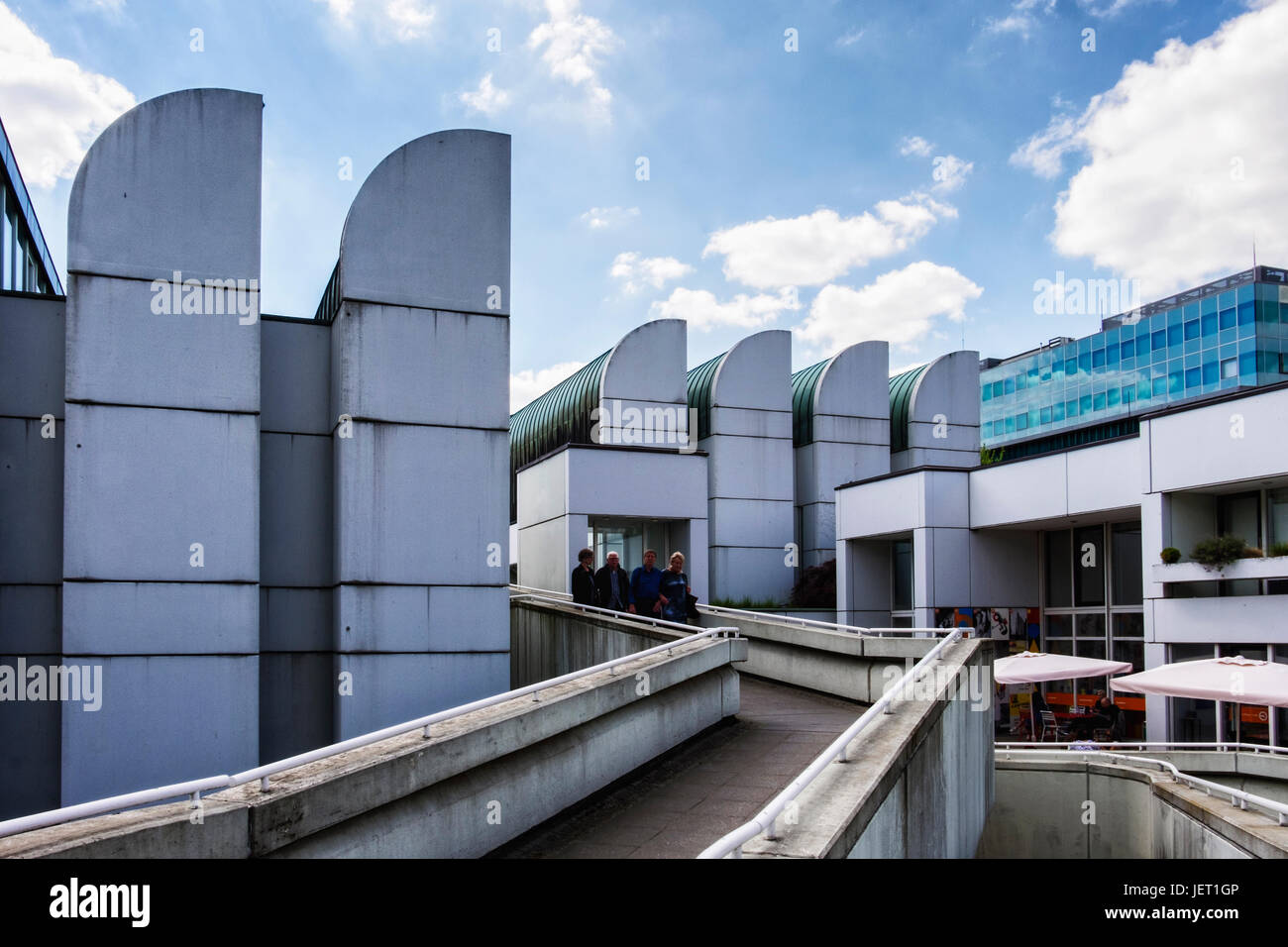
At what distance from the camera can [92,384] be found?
38.7ft

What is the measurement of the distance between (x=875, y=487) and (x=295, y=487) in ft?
54.9

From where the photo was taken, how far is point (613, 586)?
15.7m

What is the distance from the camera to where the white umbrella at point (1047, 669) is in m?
18.0

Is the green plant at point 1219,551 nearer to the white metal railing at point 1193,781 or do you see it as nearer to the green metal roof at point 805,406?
the white metal railing at point 1193,781

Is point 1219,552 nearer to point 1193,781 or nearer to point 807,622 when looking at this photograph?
point 1193,781

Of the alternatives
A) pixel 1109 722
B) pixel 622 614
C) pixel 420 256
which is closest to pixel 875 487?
pixel 1109 722

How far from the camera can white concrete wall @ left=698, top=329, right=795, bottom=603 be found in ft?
93.5

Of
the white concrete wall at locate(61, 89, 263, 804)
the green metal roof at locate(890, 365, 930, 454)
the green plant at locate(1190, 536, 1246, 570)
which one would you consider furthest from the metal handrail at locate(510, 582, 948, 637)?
the green metal roof at locate(890, 365, 930, 454)

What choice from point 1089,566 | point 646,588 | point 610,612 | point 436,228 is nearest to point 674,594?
→ point 646,588

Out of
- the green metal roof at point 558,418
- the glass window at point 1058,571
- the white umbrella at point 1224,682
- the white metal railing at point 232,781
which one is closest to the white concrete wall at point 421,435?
the white metal railing at point 232,781

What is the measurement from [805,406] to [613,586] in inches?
699

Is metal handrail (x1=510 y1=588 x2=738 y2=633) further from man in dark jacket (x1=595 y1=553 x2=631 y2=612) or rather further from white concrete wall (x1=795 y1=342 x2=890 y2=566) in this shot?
white concrete wall (x1=795 y1=342 x2=890 y2=566)

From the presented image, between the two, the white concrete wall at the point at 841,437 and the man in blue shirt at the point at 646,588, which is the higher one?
the white concrete wall at the point at 841,437
